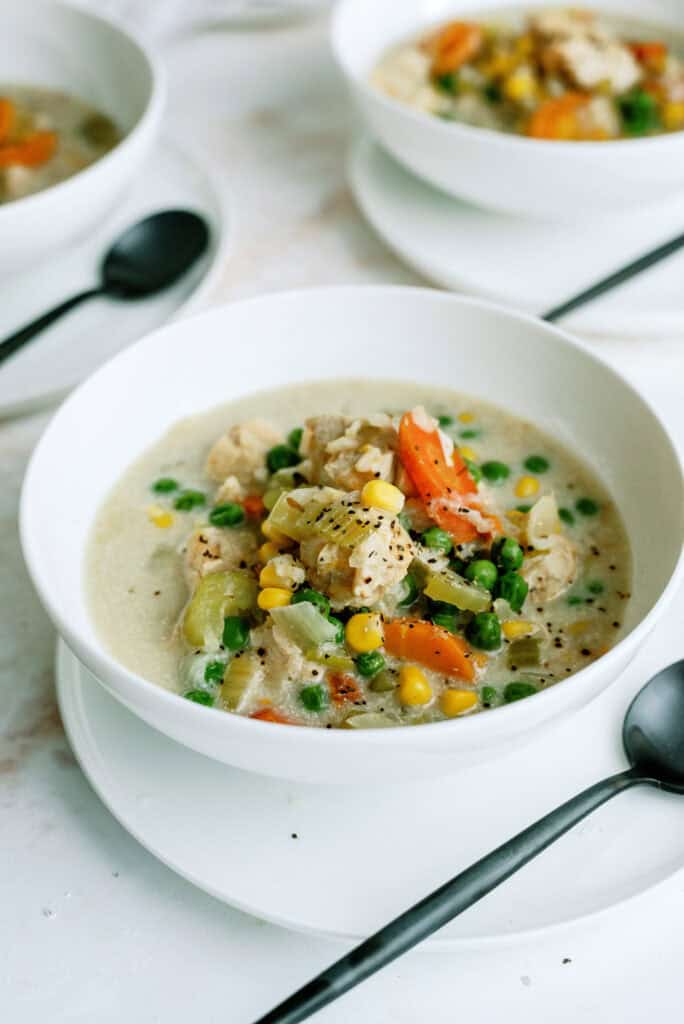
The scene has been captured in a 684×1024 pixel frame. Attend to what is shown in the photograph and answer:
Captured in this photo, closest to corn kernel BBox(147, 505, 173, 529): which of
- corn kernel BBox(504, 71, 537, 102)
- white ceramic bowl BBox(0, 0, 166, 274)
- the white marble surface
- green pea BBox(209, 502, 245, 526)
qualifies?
green pea BBox(209, 502, 245, 526)

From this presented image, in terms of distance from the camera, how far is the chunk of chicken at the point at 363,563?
1.95m

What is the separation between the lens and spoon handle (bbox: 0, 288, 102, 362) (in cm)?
290

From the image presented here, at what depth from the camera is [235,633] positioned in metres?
2.03

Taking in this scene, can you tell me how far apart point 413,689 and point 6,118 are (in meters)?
2.56

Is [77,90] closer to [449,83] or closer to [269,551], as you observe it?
[449,83]

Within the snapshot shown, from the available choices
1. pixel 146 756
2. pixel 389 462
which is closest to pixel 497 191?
pixel 389 462

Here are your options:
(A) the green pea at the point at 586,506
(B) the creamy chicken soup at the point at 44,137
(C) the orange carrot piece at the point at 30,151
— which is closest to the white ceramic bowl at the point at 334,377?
(A) the green pea at the point at 586,506

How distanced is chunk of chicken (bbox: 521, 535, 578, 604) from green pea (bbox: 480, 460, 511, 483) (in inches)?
11.1

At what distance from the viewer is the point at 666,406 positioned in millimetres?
2879

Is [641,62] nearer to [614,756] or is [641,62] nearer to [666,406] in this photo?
[666,406]

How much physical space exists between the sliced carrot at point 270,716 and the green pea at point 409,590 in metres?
0.29

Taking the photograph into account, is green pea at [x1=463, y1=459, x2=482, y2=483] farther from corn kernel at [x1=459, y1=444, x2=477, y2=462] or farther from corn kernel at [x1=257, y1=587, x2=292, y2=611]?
corn kernel at [x1=257, y1=587, x2=292, y2=611]

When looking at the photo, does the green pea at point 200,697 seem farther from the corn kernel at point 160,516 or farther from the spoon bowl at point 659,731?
the spoon bowl at point 659,731

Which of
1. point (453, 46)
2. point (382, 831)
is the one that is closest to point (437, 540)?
point (382, 831)
